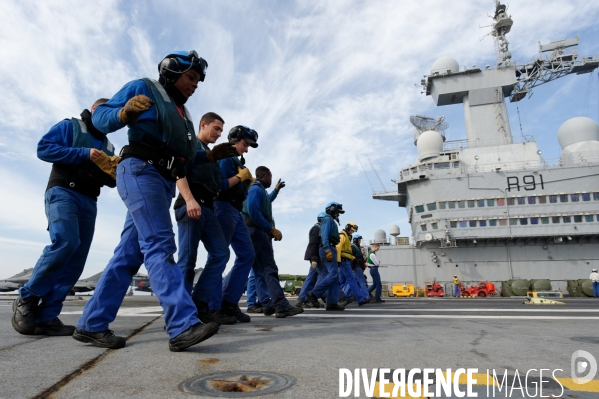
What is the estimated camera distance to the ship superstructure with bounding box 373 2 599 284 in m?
24.2

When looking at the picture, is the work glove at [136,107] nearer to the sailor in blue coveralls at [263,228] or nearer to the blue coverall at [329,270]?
the sailor in blue coveralls at [263,228]

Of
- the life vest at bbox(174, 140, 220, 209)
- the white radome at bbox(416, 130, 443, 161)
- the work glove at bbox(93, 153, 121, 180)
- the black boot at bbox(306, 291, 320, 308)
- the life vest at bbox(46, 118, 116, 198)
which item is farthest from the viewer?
the white radome at bbox(416, 130, 443, 161)

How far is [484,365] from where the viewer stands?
1.70 metres

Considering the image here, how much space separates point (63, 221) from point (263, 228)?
2354 millimetres

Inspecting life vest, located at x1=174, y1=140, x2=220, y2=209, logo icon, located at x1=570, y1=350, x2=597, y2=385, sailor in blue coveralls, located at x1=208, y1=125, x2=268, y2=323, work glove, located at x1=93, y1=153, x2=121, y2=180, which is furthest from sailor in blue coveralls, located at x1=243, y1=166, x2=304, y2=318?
logo icon, located at x1=570, y1=350, x2=597, y2=385

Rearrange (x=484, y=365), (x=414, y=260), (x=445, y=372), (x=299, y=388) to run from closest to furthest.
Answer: (x=299, y=388) → (x=445, y=372) → (x=484, y=365) → (x=414, y=260)

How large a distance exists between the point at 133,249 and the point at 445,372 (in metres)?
2.02

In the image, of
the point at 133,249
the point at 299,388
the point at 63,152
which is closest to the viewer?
the point at 299,388

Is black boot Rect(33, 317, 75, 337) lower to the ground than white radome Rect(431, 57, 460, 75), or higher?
lower

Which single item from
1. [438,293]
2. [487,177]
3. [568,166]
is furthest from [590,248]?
[438,293]

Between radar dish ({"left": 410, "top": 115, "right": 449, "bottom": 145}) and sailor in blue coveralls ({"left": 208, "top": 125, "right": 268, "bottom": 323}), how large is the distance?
33.7 m

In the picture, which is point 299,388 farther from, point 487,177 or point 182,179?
point 487,177

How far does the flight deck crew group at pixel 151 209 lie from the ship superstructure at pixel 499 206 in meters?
23.8

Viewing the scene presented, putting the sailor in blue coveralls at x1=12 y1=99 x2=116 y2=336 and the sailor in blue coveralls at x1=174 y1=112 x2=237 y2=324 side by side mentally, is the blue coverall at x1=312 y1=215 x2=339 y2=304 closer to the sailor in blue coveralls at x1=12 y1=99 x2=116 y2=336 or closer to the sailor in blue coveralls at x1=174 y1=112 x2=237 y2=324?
the sailor in blue coveralls at x1=174 y1=112 x2=237 y2=324
